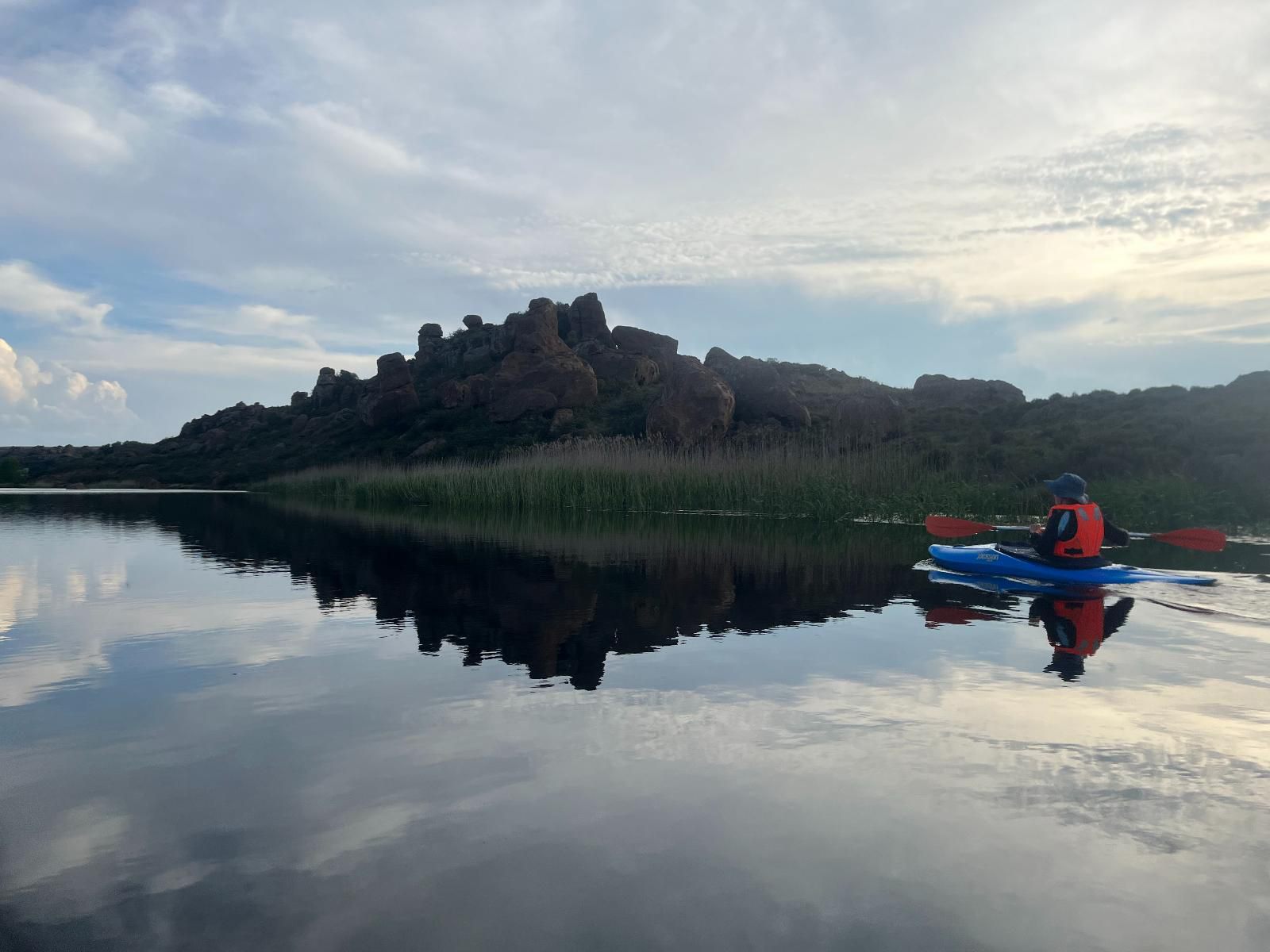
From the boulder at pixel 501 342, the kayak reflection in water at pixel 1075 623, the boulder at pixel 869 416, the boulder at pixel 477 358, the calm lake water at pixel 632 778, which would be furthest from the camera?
the boulder at pixel 477 358

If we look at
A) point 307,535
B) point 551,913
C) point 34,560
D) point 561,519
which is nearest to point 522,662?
point 551,913

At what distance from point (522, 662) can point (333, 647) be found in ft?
4.55

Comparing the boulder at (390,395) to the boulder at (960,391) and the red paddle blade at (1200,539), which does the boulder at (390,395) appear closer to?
the boulder at (960,391)

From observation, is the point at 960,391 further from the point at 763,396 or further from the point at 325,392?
the point at 325,392

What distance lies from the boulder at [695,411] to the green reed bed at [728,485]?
1608 centimetres

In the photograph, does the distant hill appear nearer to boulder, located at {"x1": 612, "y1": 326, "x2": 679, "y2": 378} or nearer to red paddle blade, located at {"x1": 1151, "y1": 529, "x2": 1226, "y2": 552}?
boulder, located at {"x1": 612, "y1": 326, "x2": 679, "y2": 378}

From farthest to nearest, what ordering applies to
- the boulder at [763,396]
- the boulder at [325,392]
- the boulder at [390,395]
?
the boulder at [325,392], the boulder at [390,395], the boulder at [763,396]

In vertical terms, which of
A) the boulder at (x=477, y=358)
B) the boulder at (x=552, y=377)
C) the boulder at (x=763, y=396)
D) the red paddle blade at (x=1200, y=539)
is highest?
the boulder at (x=477, y=358)

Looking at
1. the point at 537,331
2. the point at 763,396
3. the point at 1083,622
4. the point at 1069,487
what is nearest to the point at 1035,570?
the point at 1069,487

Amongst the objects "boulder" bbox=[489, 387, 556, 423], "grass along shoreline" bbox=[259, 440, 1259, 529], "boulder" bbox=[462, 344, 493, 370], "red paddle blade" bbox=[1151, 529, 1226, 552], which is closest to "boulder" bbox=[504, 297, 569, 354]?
"boulder" bbox=[489, 387, 556, 423]

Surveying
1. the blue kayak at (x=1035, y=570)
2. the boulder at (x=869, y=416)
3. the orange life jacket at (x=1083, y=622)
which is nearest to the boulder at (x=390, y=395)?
the boulder at (x=869, y=416)

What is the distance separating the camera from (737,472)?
2145cm

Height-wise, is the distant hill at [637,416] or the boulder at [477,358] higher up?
the boulder at [477,358]

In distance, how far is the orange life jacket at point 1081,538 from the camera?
9.02m
